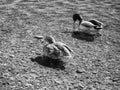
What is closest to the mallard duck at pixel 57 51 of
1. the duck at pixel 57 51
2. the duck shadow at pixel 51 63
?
the duck at pixel 57 51

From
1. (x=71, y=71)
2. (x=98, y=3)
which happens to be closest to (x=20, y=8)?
(x=98, y=3)

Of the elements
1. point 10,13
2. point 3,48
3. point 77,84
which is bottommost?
point 77,84

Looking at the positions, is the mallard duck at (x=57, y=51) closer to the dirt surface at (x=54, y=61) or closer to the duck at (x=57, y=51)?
the duck at (x=57, y=51)

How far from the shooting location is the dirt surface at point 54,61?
514cm

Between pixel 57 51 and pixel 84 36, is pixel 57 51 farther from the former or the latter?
pixel 84 36

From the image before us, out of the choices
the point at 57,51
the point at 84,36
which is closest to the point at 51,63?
the point at 57,51

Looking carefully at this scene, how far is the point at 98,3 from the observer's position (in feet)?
40.9

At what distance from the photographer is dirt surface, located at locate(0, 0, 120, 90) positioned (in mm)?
5141

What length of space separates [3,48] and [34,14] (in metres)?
3.70

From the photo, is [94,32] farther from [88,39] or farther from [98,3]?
[98,3]

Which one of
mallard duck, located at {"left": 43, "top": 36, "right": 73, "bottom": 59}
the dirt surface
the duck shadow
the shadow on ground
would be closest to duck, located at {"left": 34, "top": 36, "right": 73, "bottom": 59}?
mallard duck, located at {"left": 43, "top": 36, "right": 73, "bottom": 59}

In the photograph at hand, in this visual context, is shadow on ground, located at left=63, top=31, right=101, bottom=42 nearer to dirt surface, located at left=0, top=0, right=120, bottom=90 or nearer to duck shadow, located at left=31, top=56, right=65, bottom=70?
dirt surface, located at left=0, top=0, right=120, bottom=90

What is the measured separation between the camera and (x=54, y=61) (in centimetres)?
579

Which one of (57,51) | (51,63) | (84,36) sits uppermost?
(57,51)
